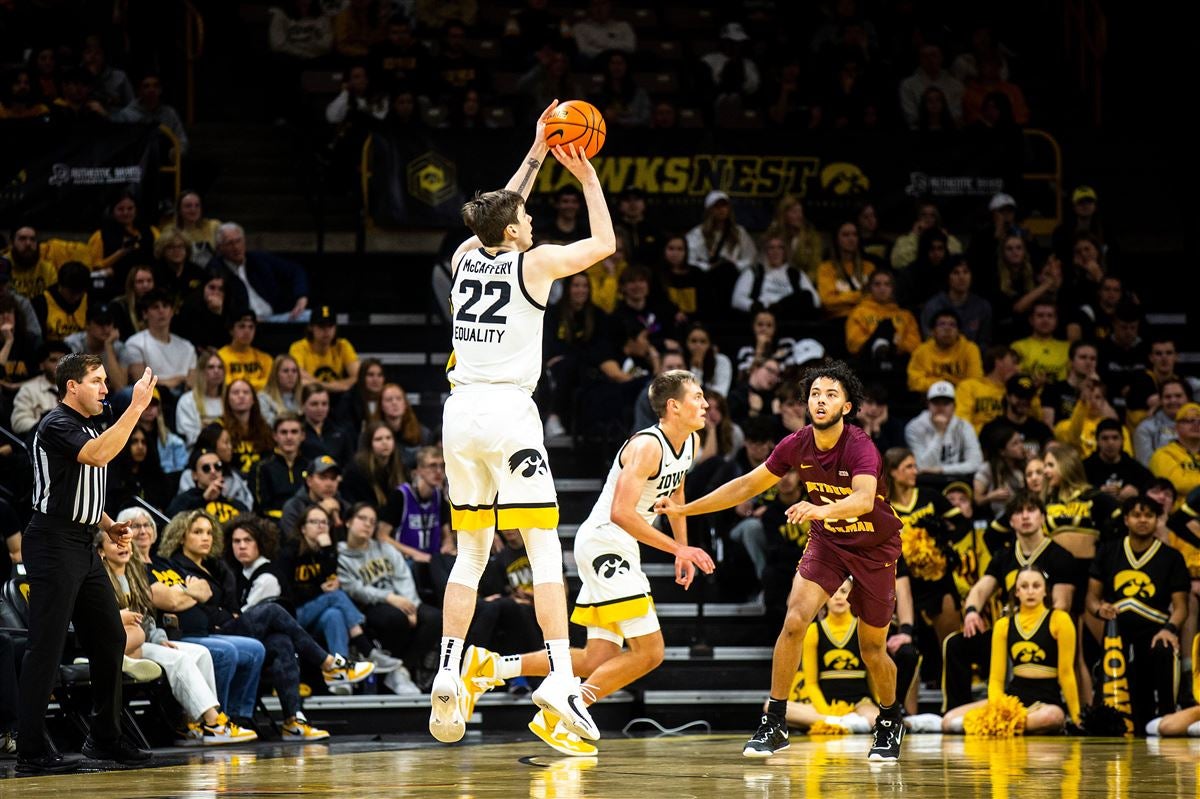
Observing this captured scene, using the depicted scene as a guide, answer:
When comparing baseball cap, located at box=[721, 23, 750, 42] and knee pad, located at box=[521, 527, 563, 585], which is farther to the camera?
baseball cap, located at box=[721, 23, 750, 42]

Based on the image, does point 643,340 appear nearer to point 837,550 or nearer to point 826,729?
point 826,729

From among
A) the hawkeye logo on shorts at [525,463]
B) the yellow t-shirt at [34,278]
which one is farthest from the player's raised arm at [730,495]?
the yellow t-shirt at [34,278]

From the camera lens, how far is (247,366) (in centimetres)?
1426

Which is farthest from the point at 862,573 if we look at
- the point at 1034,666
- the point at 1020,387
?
the point at 1020,387

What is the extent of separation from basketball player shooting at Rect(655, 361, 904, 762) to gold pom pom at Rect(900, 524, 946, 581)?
3.70 m

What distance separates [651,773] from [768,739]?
1.11m

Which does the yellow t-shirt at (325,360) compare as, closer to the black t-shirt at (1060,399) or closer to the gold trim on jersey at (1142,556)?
the black t-shirt at (1060,399)

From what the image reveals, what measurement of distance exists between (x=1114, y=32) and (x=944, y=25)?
214 cm

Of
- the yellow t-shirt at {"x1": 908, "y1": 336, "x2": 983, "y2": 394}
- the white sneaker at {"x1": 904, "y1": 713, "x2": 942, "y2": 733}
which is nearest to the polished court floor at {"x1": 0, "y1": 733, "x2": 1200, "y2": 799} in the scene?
the white sneaker at {"x1": 904, "y1": 713, "x2": 942, "y2": 733}

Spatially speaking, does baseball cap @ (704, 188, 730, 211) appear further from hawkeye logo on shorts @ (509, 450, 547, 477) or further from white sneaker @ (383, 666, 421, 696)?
hawkeye logo on shorts @ (509, 450, 547, 477)

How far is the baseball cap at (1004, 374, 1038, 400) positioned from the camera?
1443 centimetres

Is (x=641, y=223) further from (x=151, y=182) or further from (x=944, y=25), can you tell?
(x=944, y=25)

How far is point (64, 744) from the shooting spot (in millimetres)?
10641

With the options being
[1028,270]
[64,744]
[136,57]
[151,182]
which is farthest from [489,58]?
[64,744]
